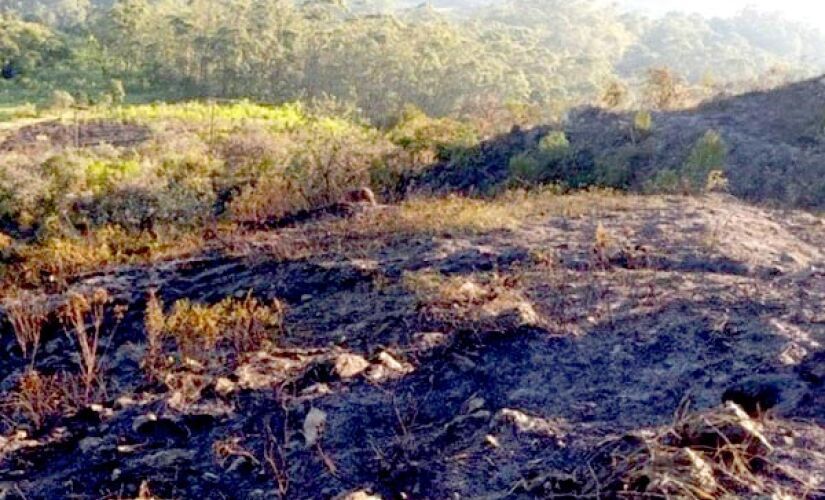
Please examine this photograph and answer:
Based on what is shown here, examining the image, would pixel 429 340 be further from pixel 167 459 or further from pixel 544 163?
pixel 544 163

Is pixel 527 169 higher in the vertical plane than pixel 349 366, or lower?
lower

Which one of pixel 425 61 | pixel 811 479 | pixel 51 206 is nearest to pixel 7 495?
pixel 811 479

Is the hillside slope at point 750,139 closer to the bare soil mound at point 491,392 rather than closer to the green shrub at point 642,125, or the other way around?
the green shrub at point 642,125

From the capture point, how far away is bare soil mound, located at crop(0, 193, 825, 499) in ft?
8.50

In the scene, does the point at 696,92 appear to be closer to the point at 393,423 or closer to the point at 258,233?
the point at 258,233

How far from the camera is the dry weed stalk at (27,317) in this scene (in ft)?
14.8

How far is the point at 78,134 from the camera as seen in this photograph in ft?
54.2

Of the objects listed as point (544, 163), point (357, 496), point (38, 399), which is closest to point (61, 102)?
point (544, 163)

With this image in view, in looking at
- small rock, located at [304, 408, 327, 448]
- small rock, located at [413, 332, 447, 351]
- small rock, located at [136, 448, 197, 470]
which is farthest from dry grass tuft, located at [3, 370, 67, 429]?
small rock, located at [413, 332, 447, 351]

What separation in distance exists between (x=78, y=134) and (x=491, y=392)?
15.2 metres

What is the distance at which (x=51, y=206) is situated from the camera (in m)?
9.14

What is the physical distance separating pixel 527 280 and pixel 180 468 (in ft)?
7.19

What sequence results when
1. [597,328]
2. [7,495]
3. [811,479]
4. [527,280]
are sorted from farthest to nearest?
[527,280]
[597,328]
[7,495]
[811,479]

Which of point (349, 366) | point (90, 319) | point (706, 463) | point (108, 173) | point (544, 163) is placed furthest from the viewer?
point (108, 173)
